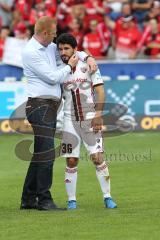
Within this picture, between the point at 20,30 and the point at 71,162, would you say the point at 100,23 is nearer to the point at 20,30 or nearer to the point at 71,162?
the point at 20,30

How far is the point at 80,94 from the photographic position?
1097 centimetres

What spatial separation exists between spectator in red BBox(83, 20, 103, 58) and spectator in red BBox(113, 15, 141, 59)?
19.7 inches

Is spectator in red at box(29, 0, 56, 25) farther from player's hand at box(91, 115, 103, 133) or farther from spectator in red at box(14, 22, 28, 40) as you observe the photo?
player's hand at box(91, 115, 103, 133)

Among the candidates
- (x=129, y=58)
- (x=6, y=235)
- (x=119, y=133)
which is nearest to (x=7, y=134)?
(x=119, y=133)

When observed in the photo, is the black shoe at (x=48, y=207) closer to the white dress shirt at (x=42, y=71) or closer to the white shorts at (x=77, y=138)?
the white shorts at (x=77, y=138)

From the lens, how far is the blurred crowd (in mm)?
23047

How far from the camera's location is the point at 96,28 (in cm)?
2333

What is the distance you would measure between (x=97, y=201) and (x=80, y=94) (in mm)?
1606

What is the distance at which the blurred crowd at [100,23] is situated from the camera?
23047mm

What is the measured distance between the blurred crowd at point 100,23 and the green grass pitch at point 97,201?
18.3 feet

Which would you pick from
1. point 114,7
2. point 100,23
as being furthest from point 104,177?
point 114,7

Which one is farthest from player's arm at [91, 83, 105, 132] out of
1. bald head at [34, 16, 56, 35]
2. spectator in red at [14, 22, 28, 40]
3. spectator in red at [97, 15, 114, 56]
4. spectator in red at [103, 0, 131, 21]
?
spectator in red at [103, 0, 131, 21]

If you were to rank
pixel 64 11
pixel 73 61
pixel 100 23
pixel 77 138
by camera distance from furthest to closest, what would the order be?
pixel 64 11
pixel 100 23
pixel 77 138
pixel 73 61

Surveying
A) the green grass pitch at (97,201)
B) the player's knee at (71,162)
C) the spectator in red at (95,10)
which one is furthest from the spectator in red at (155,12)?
the player's knee at (71,162)
